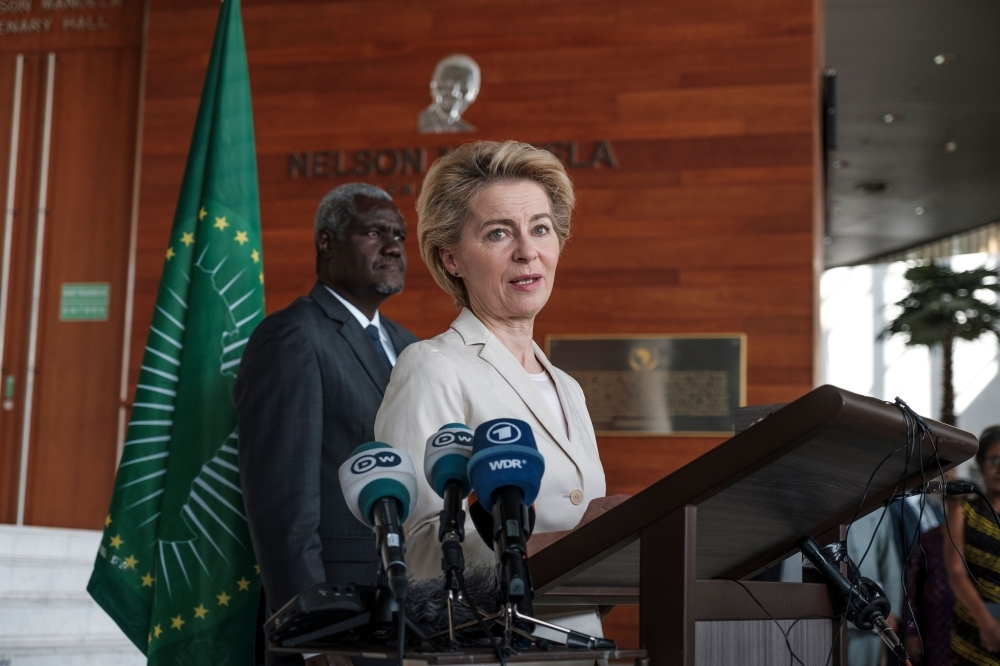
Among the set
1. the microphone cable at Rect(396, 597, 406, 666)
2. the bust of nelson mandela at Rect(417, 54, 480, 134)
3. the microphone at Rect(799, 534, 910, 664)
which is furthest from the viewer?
the bust of nelson mandela at Rect(417, 54, 480, 134)

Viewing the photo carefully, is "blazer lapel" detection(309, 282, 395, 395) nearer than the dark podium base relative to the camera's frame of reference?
No

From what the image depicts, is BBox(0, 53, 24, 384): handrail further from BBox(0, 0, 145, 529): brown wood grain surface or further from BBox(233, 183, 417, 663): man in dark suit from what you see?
BBox(233, 183, 417, 663): man in dark suit

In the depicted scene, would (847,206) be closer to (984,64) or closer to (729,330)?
(984,64)

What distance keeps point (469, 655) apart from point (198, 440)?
2208 mm

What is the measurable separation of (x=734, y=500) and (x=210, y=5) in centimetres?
581

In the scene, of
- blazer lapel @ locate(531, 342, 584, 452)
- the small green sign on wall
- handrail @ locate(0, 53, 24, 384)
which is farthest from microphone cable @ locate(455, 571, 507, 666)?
handrail @ locate(0, 53, 24, 384)

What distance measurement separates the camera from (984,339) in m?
18.4

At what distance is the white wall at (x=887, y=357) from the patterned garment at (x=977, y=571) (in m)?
16.0

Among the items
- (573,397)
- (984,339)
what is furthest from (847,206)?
(573,397)

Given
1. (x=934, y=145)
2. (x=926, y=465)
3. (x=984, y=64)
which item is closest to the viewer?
(x=926, y=465)

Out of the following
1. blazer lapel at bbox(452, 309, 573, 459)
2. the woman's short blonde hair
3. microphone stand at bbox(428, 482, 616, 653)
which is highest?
the woman's short blonde hair

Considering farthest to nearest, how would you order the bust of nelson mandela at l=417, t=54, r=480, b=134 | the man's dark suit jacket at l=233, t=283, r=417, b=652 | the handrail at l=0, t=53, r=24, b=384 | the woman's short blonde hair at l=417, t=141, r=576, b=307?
the handrail at l=0, t=53, r=24, b=384
the bust of nelson mandela at l=417, t=54, r=480, b=134
the man's dark suit jacket at l=233, t=283, r=417, b=652
the woman's short blonde hair at l=417, t=141, r=576, b=307

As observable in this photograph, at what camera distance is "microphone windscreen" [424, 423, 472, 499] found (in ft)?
3.59

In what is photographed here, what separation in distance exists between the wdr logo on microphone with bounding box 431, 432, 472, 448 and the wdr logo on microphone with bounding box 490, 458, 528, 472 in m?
0.09
